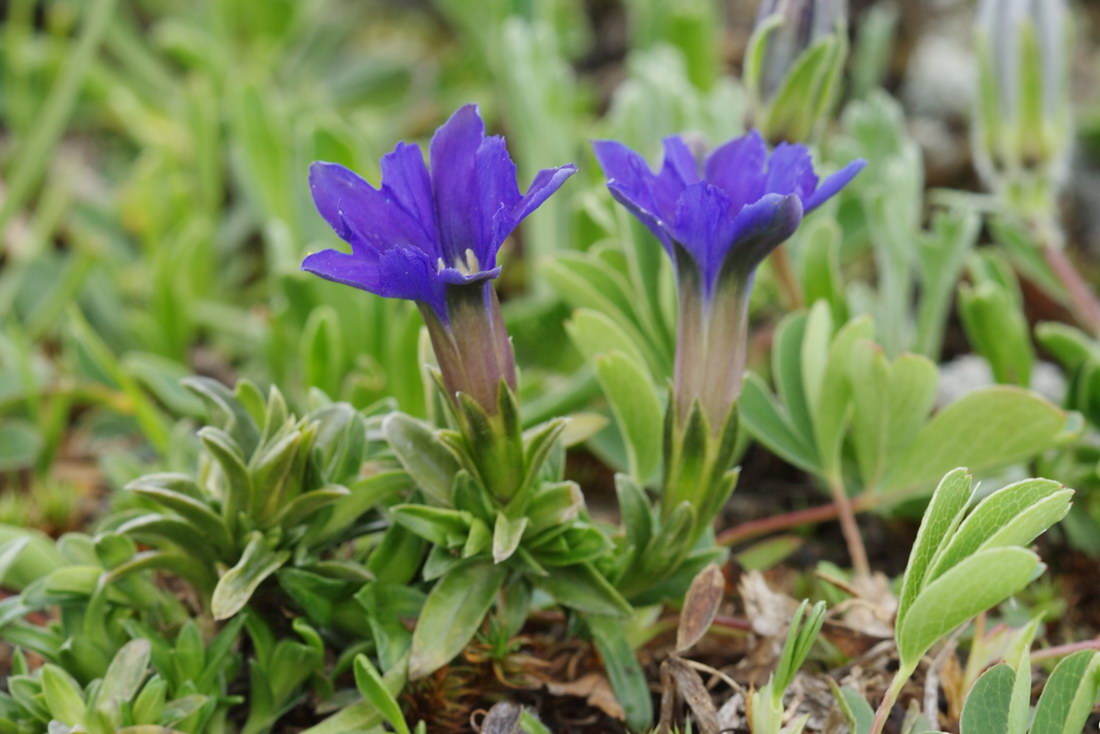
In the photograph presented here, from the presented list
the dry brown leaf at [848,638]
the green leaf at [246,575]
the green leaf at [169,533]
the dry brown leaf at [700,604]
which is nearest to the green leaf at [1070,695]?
the dry brown leaf at [848,638]

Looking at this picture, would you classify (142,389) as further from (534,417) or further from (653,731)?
(653,731)

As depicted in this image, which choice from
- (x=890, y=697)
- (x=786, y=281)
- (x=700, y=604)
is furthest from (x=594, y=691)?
(x=786, y=281)

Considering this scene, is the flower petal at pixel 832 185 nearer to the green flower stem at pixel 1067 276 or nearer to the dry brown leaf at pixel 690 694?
the dry brown leaf at pixel 690 694

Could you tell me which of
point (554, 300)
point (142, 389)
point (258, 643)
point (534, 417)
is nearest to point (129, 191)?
point (142, 389)

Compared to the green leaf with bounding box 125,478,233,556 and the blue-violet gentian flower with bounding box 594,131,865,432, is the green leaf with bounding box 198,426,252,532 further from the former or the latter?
the blue-violet gentian flower with bounding box 594,131,865,432

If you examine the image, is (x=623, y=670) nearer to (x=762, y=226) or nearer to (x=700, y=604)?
(x=700, y=604)

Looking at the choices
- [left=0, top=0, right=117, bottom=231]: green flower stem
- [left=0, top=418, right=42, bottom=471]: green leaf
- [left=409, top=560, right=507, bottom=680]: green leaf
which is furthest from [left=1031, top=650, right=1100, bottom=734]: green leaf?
[left=0, top=0, right=117, bottom=231]: green flower stem
